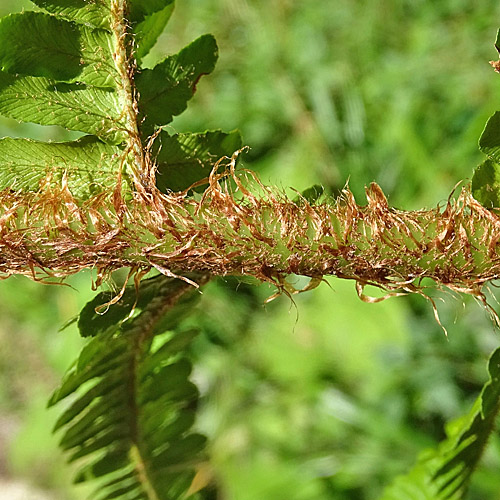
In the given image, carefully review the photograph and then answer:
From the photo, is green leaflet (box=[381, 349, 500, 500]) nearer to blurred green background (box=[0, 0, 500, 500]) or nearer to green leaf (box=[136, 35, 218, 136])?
green leaf (box=[136, 35, 218, 136])

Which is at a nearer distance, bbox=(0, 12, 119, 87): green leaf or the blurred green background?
bbox=(0, 12, 119, 87): green leaf

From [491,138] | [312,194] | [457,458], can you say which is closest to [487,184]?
[491,138]

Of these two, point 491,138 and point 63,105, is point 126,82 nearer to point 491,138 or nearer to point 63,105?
point 63,105

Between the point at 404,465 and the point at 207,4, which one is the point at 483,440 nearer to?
the point at 404,465

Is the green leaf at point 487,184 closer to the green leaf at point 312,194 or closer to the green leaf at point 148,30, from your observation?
the green leaf at point 312,194

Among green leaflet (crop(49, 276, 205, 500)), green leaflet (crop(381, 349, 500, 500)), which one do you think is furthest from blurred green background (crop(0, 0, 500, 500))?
green leaflet (crop(49, 276, 205, 500))

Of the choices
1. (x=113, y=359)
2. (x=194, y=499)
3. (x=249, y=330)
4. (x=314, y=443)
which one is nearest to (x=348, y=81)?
(x=249, y=330)
